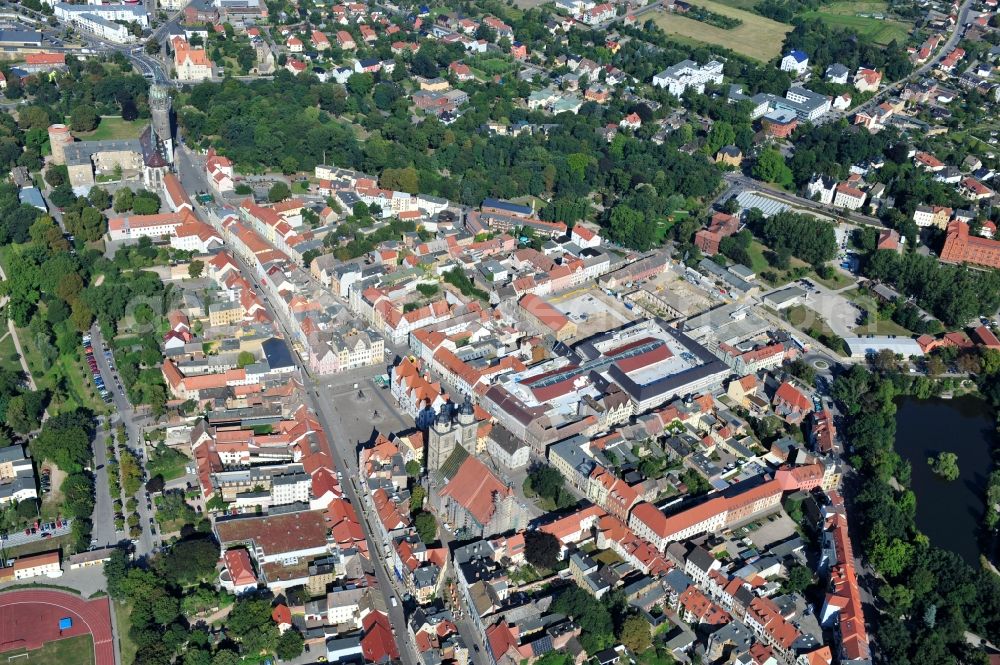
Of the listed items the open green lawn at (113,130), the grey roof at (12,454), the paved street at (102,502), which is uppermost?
the open green lawn at (113,130)

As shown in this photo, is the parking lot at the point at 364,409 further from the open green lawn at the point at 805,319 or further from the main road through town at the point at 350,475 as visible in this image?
the open green lawn at the point at 805,319

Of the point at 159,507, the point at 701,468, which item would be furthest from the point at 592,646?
the point at 159,507

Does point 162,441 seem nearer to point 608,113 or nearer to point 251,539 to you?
point 251,539

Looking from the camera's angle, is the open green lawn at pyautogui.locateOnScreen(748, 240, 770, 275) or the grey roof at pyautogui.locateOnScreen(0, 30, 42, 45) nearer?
the open green lawn at pyautogui.locateOnScreen(748, 240, 770, 275)

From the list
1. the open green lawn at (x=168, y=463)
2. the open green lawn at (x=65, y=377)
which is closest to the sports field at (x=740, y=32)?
the open green lawn at (x=65, y=377)

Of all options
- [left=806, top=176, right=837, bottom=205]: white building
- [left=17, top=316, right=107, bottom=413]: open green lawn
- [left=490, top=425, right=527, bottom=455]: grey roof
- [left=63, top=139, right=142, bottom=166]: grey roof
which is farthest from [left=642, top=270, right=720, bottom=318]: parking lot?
[left=63, top=139, right=142, bottom=166]: grey roof

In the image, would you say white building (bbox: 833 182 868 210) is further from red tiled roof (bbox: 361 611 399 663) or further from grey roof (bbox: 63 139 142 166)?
grey roof (bbox: 63 139 142 166)
